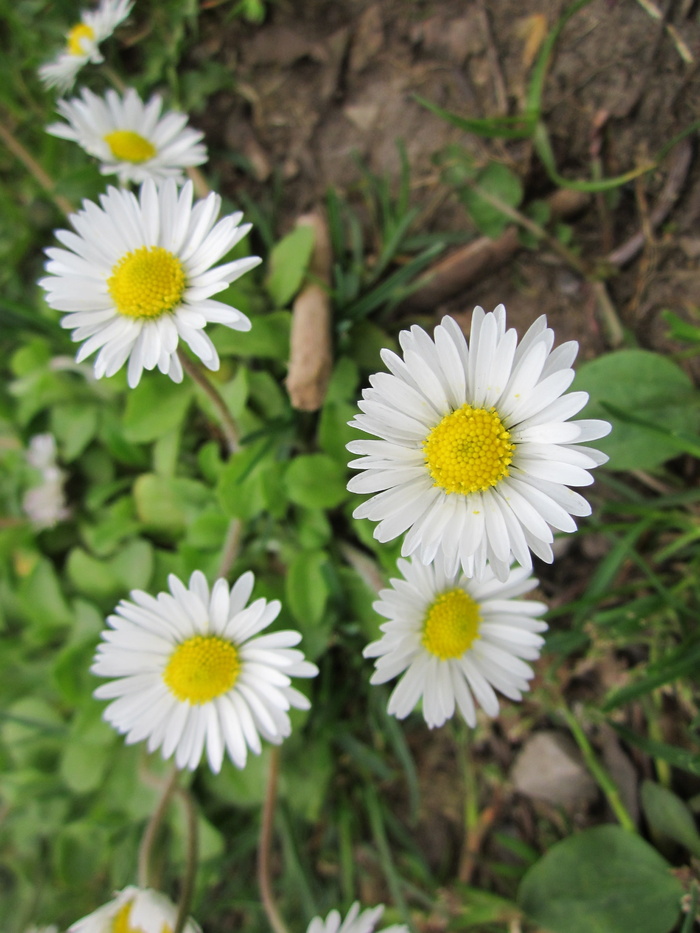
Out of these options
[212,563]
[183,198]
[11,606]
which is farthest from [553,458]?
[11,606]

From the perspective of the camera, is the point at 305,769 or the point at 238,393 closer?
the point at 238,393

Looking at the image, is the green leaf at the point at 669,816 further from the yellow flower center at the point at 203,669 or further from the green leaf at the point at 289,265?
the green leaf at the point at 289,265

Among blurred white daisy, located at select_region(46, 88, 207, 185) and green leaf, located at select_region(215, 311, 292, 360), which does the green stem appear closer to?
green leaf, located at select_region(215, 311, 292, 360)

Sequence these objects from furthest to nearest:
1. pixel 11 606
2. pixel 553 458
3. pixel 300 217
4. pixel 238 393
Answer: pixel 11 606, pixel 300 217, pixel 238 393, pixel 553 458

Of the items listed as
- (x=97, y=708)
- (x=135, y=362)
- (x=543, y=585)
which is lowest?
(x=97, y=708)

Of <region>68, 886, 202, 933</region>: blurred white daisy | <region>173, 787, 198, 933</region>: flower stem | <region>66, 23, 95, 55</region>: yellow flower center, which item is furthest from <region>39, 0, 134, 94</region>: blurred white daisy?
<region>68, 886, 202, 933</region>: blurred white daisy

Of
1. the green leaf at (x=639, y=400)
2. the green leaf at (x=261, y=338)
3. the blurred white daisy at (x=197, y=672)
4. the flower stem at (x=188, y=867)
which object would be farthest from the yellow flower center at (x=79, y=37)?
the flower stem at (x=188, y=867)

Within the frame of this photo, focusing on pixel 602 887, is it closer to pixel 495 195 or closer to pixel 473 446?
pixel 473 446

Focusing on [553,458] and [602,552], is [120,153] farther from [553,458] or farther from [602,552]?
[602,552]
